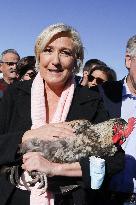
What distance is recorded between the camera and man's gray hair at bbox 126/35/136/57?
4383 mm

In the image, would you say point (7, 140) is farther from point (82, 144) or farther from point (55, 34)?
point (55, 34)

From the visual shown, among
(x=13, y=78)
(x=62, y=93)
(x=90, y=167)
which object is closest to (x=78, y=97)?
(x=62, y=93)

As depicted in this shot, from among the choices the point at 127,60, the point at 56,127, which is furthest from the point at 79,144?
the point at 127,60

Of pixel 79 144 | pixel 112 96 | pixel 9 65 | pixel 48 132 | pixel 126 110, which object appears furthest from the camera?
pixel 9 65

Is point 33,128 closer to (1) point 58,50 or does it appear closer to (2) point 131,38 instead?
(1) point 58,50

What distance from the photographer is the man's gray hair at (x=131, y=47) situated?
4383mm

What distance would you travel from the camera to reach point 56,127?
10.6 ft

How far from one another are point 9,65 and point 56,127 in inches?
272

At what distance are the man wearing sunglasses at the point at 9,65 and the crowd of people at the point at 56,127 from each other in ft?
19.0

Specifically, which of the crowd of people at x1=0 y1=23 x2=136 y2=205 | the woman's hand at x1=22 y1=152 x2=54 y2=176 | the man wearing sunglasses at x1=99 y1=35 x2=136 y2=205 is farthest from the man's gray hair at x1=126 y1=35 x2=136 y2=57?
the woman's hand at x1=22 y1=152 x2=54 y2=176

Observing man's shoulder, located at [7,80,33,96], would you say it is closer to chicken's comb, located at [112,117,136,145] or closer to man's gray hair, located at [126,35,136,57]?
chicken's comb, located at [112,117,136,145]

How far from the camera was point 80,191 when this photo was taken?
3.33m

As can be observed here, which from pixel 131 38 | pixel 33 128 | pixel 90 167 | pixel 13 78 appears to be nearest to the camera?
pixel 90 167

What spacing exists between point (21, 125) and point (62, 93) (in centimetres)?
45
